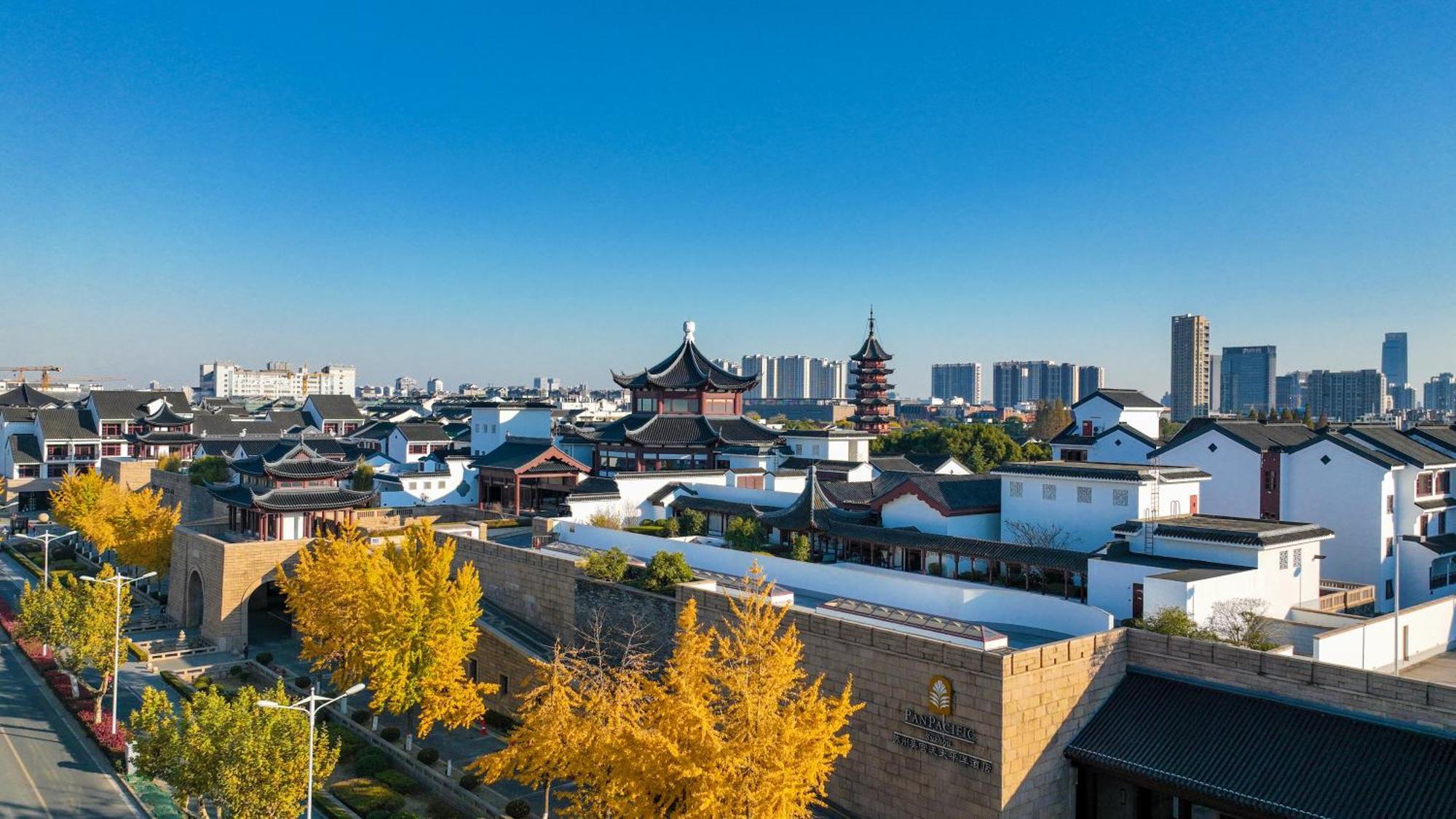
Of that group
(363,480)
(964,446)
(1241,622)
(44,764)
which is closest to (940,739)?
(1241,622)

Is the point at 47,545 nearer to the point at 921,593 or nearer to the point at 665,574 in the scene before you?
the point at 665,574

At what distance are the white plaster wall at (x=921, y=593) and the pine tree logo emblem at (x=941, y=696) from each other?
4.37m

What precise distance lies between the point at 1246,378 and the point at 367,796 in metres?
173

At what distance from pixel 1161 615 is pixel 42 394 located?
105393 millimetres

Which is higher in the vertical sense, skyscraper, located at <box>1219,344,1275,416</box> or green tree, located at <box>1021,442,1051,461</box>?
skyscraper, located at <box>1219,344,1275,416</box>

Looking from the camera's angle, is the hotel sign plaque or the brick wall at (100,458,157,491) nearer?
the hotel sign plaque

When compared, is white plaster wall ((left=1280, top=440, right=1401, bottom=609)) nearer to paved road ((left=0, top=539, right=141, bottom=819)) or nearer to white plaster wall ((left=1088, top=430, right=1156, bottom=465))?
white plaster wall ((left=1088, top=430, right=1156, bottom=465))

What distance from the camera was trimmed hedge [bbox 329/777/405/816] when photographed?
22.5m

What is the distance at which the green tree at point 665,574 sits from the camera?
26719 millimetres

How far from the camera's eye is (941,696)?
18.8 meters

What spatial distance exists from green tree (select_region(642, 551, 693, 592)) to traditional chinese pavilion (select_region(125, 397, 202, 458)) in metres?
57.5

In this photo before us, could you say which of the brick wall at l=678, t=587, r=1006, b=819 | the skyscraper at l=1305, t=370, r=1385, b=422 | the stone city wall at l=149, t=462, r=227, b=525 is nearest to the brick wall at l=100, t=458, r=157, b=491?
the stone city wall at l=149, t=462, r=227, b=525

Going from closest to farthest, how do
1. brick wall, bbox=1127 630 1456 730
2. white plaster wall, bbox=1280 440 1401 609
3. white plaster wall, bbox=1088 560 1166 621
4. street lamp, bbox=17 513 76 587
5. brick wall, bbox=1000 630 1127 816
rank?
brick wall, bbox=1127 630 1456 730, brick wall, bbox=1000 630 1127 816, white plaster wall, bbox=1088 560 1166 621, white plaster wall, bbox=1280 440 1401 609, street lamp, bbox=17 513 76 587

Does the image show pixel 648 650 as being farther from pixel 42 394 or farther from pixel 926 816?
pixel 42 394
